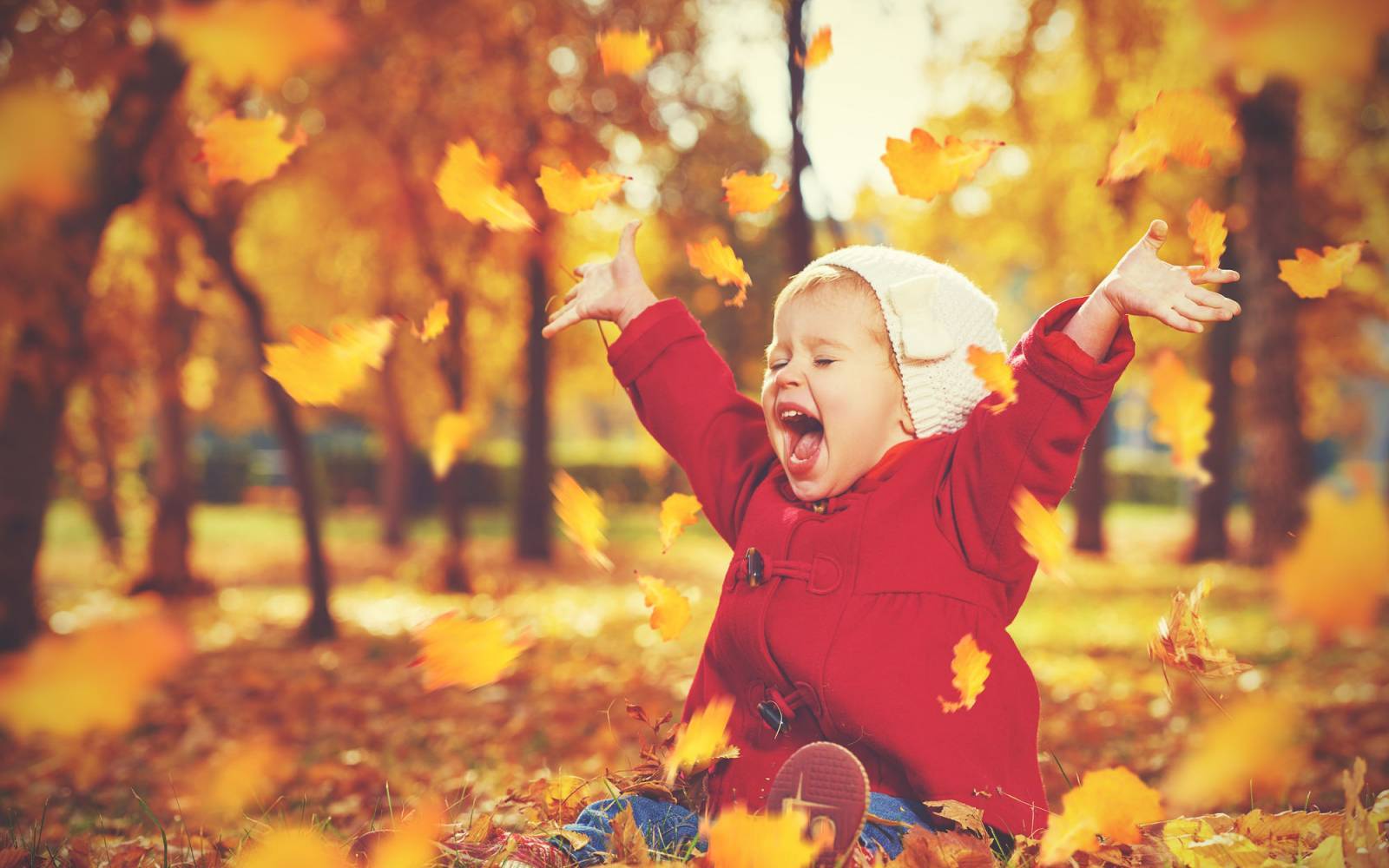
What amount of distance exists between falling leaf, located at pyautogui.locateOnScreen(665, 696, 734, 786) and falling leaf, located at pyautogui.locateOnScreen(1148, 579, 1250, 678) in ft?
2.99

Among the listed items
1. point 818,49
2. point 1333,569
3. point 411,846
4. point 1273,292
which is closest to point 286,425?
point 818,49

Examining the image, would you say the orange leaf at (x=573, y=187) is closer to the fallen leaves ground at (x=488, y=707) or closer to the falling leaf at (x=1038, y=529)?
the falling leaf at (x=1038, y=529)

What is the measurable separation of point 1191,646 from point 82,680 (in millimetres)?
6857

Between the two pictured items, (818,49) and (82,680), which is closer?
(818,49)

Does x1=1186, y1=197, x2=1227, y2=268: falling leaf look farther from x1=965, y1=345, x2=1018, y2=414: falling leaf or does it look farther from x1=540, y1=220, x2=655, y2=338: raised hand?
x1=540, y1=220, x2=655, y2=338: raised hand

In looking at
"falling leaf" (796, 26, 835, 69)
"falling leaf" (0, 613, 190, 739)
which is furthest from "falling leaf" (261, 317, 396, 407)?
"falling leaf" (0, 613, 190, 739)

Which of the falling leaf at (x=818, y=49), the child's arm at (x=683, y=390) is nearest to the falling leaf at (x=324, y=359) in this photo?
the child's arm at (x=683, y=390)

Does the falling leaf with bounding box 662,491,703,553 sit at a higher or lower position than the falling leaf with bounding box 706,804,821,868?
higher

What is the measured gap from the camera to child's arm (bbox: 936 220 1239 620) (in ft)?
6.68

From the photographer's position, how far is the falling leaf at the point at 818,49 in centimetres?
485

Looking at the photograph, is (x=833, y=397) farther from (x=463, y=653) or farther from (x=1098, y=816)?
(x=463, y=653)

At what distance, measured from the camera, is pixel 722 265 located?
2.82m

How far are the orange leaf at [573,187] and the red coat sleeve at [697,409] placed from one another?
14.9 inches

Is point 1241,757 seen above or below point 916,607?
below
